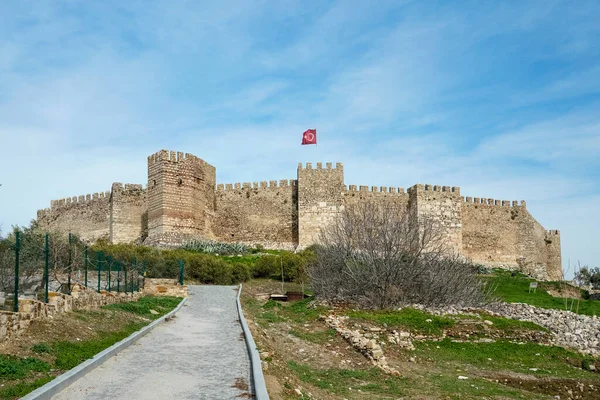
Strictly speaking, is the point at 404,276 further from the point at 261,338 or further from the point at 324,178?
the point at 324,178

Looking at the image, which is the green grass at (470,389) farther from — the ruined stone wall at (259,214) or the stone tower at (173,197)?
the ruined stone wall at (259,214)

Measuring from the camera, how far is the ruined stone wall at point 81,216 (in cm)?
3956

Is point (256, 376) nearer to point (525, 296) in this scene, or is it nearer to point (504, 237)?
point (525, 296)

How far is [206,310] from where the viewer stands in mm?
16906

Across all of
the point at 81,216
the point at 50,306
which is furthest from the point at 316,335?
the point at 81,216

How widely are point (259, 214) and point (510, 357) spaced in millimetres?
25602

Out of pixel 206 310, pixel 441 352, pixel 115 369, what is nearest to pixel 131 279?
pixel 206 310

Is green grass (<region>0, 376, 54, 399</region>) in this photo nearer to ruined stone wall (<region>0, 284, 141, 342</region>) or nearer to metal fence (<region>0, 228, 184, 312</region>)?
ruined stone wall (<region>0, 284, 141, 342</region>)

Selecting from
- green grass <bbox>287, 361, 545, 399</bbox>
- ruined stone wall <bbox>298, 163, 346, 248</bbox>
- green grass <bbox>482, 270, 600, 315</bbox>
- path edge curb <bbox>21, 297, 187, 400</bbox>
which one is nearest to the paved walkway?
path edge curb <bbox>21, 297, 187, 400</bbox>

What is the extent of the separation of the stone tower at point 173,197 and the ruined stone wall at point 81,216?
7016 mm

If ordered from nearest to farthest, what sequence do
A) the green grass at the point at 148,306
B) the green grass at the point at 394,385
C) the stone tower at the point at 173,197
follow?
1. the green grass at the point at 394,385
2. the green grass at the point at 148,306
3. the stone tower at the point at 173,197

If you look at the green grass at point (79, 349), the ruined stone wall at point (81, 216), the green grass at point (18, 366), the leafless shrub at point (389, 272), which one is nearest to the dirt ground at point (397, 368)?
the green grass at point (79, 349)

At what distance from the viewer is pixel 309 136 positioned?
3622cm

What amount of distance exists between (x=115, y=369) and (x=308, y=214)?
27917 millimetres
